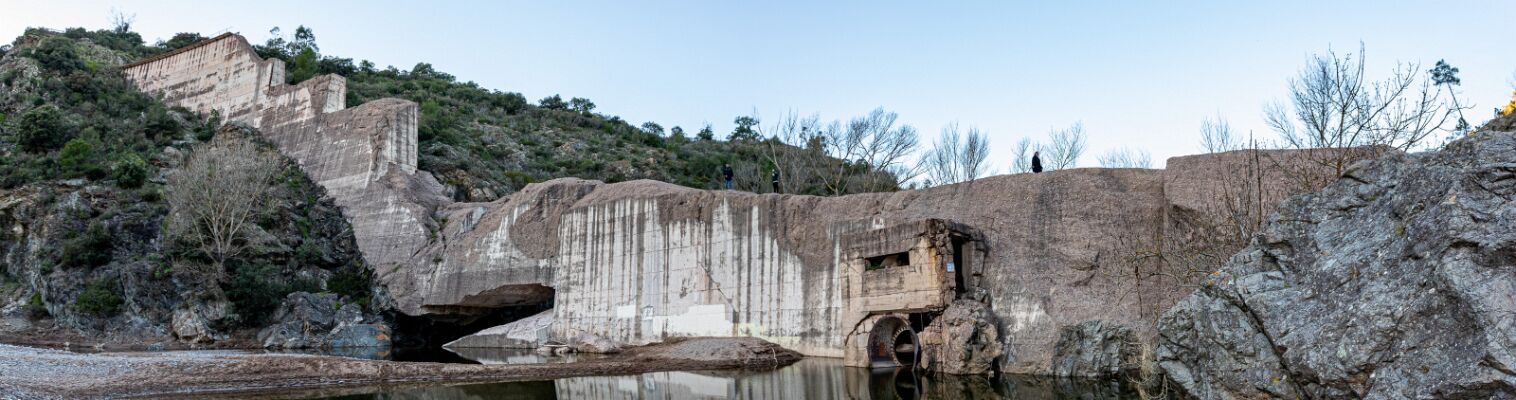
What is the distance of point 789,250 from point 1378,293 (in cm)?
2059

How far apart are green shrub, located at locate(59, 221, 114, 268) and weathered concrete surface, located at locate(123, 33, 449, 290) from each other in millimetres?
7866

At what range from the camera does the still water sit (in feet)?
54.7

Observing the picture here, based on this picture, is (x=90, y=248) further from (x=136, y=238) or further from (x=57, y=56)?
(x=57, y=56)

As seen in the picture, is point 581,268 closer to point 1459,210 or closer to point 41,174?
point 41,174

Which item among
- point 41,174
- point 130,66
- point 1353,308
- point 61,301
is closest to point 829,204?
point 1353,308

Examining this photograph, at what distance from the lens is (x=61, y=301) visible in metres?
32.0

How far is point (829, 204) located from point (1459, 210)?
20.8 meters

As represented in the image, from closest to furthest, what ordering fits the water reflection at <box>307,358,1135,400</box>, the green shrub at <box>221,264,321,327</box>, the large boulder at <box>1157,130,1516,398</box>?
the large boulder at <box>1157,130,1516,398</box>
the water reflection at <box>307,358,1135,400</box>
the green shrub at <box>221,264,321,327</box>

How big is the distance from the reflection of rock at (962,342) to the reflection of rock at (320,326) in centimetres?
2012

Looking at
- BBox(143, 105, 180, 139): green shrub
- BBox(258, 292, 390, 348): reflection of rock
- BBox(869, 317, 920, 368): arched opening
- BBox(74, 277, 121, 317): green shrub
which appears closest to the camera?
BBox(869, 317, 920, 368): arched opening

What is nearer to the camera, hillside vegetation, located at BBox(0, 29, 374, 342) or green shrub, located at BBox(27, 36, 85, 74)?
hillside vegetation, located at BBox(0, 29, 374, 342)

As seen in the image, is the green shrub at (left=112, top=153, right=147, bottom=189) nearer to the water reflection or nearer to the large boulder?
the water reflection

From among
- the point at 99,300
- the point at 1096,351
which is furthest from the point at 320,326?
the point at 1096,351

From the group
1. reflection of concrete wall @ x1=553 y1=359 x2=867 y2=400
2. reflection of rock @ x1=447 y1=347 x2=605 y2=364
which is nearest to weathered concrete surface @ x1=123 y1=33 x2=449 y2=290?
reflection of rock @ x1=447 y1=347 x2=605 y2=364
